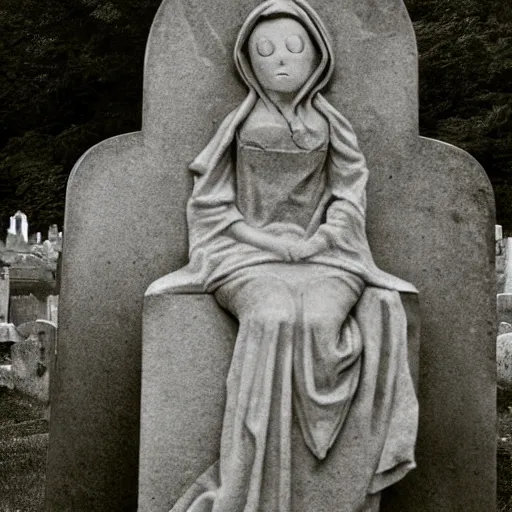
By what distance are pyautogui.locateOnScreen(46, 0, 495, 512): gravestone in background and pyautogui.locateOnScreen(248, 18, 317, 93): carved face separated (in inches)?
9.0

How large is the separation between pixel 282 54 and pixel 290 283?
1019 mm

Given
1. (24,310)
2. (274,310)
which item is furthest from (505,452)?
(24,310)

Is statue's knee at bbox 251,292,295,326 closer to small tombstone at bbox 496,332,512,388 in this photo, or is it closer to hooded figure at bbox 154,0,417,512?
hooded figure at bbox 154,0,417,512

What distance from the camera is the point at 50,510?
433 cm

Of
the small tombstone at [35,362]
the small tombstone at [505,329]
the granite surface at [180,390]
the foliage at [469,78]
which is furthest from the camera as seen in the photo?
the foliage at [469,78]

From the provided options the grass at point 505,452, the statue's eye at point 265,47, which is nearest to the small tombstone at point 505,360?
the grass at point 505,452

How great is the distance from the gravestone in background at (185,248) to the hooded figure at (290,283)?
0.22 meters

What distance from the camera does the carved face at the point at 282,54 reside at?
4.05 metres

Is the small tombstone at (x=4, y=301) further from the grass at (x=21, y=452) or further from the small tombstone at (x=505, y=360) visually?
the small tombstone at (x=505, y=360)

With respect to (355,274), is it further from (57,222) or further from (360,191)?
(57,222)

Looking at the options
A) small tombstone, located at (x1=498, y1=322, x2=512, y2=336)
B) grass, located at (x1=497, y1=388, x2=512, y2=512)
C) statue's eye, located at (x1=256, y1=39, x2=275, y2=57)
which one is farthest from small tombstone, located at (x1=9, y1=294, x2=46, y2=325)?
statue's eye, located at (x1=256, y1=39, x2=275, y2=57)

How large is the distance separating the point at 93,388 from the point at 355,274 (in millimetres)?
1338

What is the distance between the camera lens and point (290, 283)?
3738 millimetres

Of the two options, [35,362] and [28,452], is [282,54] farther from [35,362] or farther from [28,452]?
[35,362]
